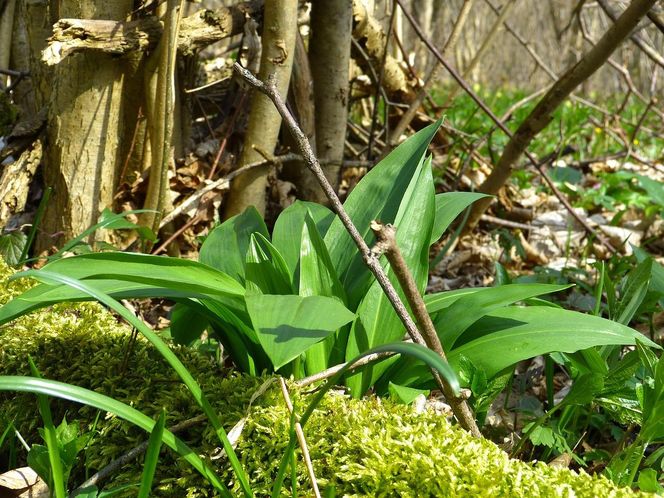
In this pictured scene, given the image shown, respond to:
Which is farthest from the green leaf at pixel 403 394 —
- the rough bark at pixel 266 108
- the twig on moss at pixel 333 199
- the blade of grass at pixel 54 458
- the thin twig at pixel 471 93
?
the thin twig at pixel 471 93

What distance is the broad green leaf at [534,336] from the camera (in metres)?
1.38

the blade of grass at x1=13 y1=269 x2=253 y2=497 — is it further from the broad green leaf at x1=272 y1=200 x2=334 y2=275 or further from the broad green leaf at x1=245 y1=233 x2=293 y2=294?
the broad green leaf at x1=272 y1=200 x2=334 y2=275

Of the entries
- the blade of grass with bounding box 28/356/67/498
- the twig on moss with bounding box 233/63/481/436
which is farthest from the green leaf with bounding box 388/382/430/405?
the blade of grass with bounding box 28/356/67/498

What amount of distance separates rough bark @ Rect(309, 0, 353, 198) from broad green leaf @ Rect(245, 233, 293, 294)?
4.80 feet

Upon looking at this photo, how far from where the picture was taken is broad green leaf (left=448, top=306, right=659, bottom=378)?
1.38 metres

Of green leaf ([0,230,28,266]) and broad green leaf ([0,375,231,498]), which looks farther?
green leaf ([0,230,28,266])

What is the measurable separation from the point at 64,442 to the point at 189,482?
23 cm

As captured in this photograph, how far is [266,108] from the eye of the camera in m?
2.59

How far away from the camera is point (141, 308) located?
2410mm

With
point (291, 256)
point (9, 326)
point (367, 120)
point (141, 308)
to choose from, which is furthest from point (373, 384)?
point (367, 120)

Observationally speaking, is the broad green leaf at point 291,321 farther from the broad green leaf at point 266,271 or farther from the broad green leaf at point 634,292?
the broad green leaf at point 634,292

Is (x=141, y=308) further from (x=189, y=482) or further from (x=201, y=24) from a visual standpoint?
(x=189, y=482)

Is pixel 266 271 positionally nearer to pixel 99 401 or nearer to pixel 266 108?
pixel 99 401

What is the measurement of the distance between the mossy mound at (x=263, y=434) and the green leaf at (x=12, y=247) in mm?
644
